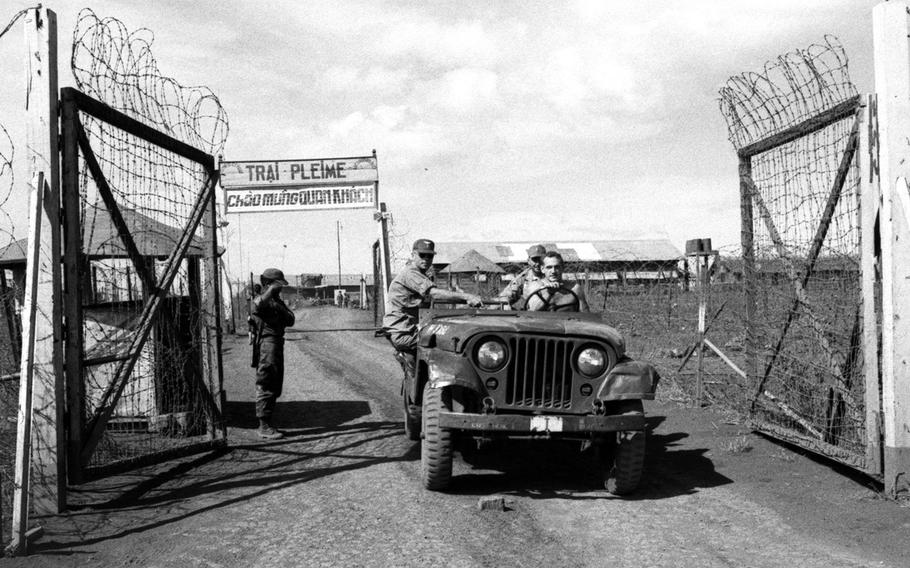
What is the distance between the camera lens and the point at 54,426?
5.15 meters

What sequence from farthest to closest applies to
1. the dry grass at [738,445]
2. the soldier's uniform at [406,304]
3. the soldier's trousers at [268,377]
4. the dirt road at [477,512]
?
the soldier's trousers at [268,377] → the soldier's uniform at [406,304] → the dry grass at [738,445] → the dirt road at [477,512]

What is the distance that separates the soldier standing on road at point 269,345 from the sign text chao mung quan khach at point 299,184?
35.0ft

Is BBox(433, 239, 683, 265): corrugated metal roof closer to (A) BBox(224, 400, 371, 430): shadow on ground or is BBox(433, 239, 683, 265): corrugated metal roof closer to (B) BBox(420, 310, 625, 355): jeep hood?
(A) BBox(224, 400, 371, 430): shadow on ground

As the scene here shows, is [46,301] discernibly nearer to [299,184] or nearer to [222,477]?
[222,477]

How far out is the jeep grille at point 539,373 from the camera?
18.9 ft

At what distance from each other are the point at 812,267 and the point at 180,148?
5.59 metres

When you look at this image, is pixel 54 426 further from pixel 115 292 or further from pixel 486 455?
pixel 486 455

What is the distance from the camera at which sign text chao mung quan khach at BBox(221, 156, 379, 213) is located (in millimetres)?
19000

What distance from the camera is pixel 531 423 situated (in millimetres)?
5504

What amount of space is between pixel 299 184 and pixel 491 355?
14.3 m

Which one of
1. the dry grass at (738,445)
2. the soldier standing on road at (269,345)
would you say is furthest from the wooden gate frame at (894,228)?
the soldier standing on road at (269,345)

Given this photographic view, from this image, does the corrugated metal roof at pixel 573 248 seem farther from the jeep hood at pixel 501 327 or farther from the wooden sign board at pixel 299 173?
the jeep hood at pixel 501 327

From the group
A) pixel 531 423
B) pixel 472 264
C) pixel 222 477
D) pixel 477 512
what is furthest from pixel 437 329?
pixel 472 264

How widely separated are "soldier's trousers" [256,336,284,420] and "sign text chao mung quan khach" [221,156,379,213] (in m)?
11.0
